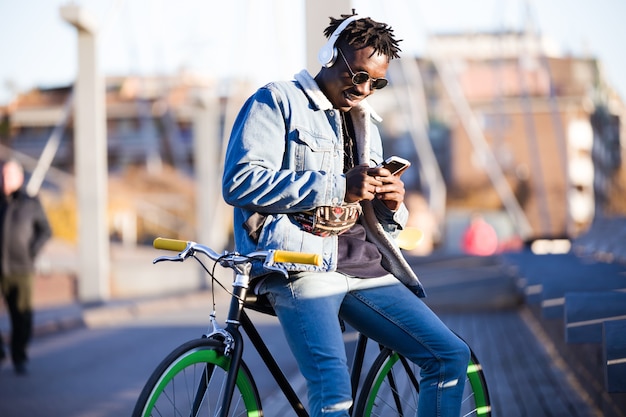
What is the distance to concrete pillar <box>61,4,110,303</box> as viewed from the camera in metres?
15.8

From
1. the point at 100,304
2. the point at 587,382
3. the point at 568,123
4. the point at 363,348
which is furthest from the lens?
the point at 568,123

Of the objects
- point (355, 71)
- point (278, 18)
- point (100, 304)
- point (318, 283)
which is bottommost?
point (100, 304)

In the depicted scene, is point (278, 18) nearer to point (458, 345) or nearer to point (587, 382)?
point (587, 382)

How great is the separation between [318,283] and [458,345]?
0.57 meters

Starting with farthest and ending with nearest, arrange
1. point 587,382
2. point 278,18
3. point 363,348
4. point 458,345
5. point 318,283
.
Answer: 1. point 278,18
2. point 587,382
3. point 363,348
4. point 458,345
5. point 318,283

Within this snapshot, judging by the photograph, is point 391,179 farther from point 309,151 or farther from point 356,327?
point 356,327

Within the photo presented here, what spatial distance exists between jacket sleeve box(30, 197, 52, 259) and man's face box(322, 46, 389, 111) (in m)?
6.26

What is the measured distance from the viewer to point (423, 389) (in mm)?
3312

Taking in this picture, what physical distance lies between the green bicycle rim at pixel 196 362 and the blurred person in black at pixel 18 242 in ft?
19.9

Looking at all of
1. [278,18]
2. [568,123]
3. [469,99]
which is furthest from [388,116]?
[278,18]

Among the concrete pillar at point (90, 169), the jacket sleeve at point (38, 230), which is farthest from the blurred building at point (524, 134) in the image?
the jacket sleeve at point (38, 230)

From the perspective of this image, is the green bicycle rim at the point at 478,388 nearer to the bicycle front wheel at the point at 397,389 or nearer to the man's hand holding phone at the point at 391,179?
the bicycle front wheel at the point at 397,389

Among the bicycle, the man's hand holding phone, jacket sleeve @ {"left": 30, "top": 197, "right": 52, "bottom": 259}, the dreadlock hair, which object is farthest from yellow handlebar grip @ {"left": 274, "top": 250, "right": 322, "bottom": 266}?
jacket sleeve @ {"left": 30, "top": 197, "right": 52, "bottom": 259}

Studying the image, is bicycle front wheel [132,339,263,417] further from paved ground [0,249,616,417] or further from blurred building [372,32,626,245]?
blurred building [372,32,626,245]
